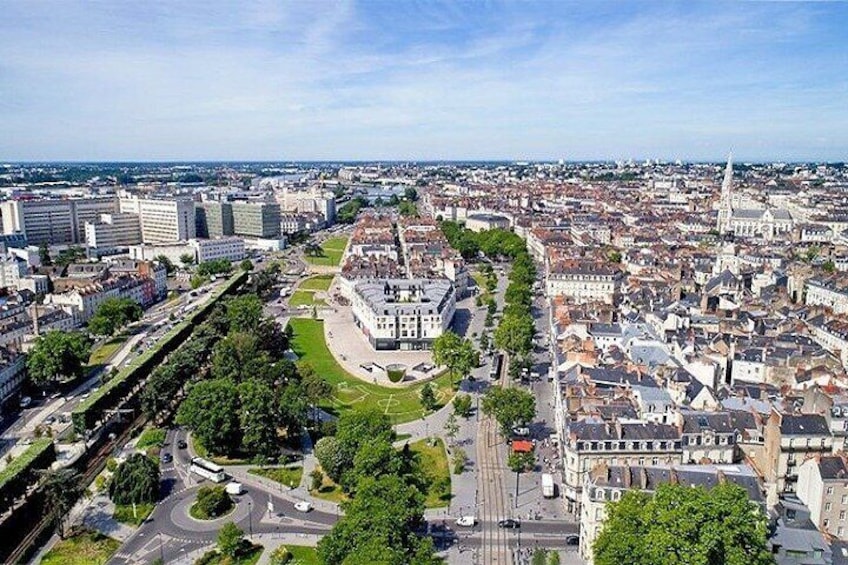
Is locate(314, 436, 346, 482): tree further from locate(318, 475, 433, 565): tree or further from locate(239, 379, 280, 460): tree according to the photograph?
locate(318, 475, 433, 565): tree

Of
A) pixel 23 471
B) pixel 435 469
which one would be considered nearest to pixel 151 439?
pixel 23 471

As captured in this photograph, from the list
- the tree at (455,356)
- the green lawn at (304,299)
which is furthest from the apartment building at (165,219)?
the tree at (455,356)

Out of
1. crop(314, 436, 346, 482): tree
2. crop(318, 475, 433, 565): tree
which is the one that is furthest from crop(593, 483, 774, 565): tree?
crop(314, 436, 346, 482): tree

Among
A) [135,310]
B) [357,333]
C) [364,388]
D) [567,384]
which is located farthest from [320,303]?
[567,384]

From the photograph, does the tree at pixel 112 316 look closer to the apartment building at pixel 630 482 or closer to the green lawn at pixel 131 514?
the green lawn at pixel 131 514

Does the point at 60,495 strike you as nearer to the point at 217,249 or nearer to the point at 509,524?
the point at 509,524

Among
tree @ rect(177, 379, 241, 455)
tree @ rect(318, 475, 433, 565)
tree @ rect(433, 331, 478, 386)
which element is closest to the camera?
tree @ rect(318, 475, 433, 565)

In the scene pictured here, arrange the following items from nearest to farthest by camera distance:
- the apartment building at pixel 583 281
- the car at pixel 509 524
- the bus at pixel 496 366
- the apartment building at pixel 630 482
Result: the apartment building at pixel 630 482 < the car at pixel 509 524 < the bus at pixel 496 366 < the apartment building at pixel 583 281
